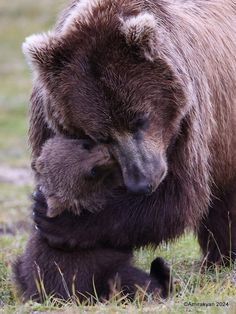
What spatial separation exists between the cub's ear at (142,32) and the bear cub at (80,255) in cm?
74

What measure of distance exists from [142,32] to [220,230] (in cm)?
216

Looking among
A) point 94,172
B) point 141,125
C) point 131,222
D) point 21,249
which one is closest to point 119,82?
point 141,125

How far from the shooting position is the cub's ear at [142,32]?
574 cm

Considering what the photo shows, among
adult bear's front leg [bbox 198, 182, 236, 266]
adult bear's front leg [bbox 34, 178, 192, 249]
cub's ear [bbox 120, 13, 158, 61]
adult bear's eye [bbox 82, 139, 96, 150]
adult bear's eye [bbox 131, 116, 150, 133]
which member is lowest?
adult bear's front leg [bbox 198, 182, 236, 266]

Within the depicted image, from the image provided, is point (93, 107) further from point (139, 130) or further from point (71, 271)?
point (71, 271)

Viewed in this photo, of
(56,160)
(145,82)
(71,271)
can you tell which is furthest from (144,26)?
(71,271)

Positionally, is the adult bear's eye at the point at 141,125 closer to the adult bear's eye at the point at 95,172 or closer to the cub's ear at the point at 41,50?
the adult bear's eye at the point at 95,172

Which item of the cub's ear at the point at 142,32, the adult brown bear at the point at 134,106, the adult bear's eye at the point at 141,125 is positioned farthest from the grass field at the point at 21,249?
the cub's ear at the point at 142,32

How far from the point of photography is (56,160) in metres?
6.06

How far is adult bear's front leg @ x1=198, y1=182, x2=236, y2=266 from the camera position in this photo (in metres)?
7.10

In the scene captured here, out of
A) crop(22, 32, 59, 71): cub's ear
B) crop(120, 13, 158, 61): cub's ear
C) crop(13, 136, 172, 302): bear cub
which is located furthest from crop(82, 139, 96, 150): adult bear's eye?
crop(120, 13, 158, 61): cub's ear

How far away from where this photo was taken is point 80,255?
6137 millimetres

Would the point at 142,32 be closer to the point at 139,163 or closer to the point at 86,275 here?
the point at 139,163

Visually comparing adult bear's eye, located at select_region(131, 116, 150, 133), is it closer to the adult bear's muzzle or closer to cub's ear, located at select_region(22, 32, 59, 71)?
the adult bear's muzzle
